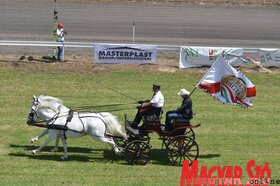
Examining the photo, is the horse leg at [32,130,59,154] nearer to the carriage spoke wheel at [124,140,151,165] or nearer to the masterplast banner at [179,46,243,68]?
the carriage spoke wheel at [124,140,151,165]

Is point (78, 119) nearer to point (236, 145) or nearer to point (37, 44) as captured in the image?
point (236, 145)

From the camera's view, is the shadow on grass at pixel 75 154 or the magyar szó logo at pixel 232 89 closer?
the shadow on grass at pixel 75 154

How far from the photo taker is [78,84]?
79.8ft

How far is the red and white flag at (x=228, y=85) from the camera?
1714cm

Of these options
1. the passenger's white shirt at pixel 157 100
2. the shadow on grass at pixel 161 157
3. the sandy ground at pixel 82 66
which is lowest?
the shadow on grass at pixel 161 157

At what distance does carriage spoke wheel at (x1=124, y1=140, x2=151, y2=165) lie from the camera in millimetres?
16172

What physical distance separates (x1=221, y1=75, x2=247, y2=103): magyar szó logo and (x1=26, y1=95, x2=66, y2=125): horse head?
4.71 meters

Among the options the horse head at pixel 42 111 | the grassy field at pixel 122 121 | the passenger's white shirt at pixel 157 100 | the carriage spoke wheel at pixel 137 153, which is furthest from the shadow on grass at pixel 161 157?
the horse head at pixel 42 111

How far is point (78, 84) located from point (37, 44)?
139 inches

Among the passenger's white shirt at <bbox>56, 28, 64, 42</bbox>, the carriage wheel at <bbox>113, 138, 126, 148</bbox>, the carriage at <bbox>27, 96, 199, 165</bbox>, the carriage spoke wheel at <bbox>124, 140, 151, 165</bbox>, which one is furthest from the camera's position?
the passenger's white shirt at <bbox>56, 28, 64, 42</bbox>

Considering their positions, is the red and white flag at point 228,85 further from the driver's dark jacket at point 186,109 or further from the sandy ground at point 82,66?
the sandy ground at point 82,66

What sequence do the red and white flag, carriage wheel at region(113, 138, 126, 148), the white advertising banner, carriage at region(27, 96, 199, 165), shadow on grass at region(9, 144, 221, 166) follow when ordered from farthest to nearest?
the white advertising banner < the red and white flag < carriage wheel at region(113, 138, 126, 148) < shadow on grass at region(9, 144, 221, 166) < carriage at region(27, 96, 199, 165)

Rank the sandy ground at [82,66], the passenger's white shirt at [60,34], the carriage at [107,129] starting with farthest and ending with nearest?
the passenger's white shirt at [60,34], the sandy ground at [82,66], the carriage at [107,129]

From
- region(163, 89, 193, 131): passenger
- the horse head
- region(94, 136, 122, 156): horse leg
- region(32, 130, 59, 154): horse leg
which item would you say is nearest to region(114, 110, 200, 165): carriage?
region(163, 89, 193, 131): passenger
